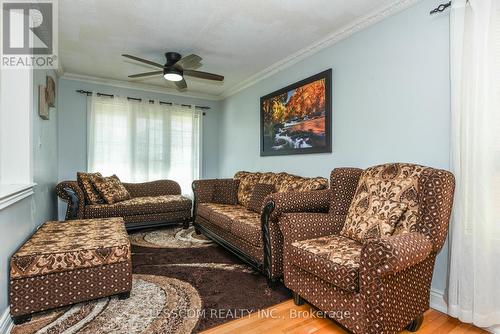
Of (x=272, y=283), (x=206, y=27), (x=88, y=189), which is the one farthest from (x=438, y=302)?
(x=88, y=189)

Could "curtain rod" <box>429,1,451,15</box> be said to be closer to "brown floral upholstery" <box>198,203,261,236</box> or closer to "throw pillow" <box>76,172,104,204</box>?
"brown floral upholstery" <box>198,203,261,236</box>

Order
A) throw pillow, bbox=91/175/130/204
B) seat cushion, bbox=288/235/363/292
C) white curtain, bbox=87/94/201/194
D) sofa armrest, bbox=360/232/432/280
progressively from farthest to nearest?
1. white curtain, bbox=87/94/201/194
2. throw pillow, bbox=91/175/130/204
3. seat cushion, bbox=288/235/363/292
4. sofa armrest, bbox=360/232/432/280

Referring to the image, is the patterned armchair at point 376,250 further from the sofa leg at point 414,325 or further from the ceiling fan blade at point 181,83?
the ceiling fan blade at point 181,83

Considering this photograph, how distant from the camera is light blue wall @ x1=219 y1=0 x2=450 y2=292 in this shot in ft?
6.67

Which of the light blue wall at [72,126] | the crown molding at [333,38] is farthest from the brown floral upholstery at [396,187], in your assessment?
the light blue wall at [72,126]

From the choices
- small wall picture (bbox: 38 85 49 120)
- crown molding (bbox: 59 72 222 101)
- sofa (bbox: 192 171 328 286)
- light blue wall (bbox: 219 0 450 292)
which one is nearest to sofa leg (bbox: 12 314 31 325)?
sofa (bbox: 192 171 328 286)

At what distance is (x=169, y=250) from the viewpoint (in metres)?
3.18

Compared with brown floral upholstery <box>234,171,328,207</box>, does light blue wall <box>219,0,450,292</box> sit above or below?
above

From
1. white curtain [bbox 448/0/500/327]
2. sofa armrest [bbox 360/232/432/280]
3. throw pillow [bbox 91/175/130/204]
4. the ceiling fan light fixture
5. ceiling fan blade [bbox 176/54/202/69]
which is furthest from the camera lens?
throw pillow [bbox 91/175/130/204]

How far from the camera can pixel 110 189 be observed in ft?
12.9

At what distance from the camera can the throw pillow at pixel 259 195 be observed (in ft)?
10.4

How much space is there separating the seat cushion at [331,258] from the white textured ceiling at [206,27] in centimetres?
202

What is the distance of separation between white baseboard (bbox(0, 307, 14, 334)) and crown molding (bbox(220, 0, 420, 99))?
3572 mm

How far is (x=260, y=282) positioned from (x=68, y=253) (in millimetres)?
1494
